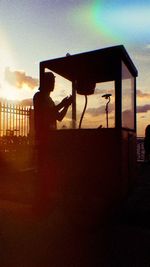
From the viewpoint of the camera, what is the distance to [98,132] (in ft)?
13.4

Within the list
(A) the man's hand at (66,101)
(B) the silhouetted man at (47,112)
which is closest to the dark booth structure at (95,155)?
(B) the silhouetted man at (47,112)

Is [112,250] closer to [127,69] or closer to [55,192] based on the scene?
[55,192]

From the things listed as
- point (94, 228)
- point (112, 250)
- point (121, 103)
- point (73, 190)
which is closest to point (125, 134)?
point (121, 103)

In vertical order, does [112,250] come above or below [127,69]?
below

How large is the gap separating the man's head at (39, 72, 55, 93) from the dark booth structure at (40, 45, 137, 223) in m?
0.16

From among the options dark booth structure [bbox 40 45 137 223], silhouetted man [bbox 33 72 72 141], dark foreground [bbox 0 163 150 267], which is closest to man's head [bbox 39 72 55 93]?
silhouetted man [bbox 33 72 72 141]

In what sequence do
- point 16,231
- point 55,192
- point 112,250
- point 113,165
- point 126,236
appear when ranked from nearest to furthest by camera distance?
point 112,250
point 126,236
point 16,231
point 113,165
point 55,192

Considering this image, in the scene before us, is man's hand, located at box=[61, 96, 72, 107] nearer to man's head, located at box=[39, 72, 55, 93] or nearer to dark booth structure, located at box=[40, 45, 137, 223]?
man's head, located at box=[39, 72, 55, 93]

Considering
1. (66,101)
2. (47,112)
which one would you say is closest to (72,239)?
(47,112)

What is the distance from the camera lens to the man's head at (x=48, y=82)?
4656 millimetres

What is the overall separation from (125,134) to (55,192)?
4.40 ft

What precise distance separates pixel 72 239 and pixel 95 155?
1.21m

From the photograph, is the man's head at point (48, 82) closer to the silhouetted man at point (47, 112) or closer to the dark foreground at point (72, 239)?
the silhouetted man at point (47, 112)

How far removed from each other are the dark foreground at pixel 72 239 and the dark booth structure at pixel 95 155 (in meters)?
0.24
